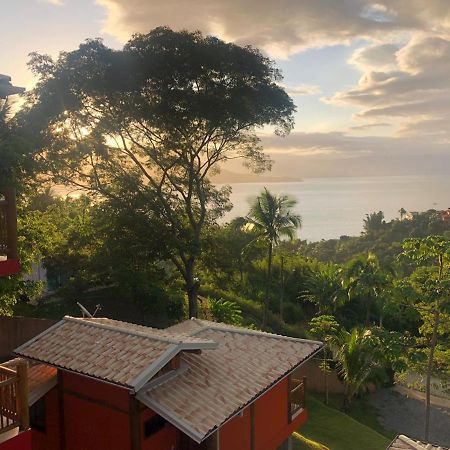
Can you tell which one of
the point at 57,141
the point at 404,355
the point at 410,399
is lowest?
the point at 410,399

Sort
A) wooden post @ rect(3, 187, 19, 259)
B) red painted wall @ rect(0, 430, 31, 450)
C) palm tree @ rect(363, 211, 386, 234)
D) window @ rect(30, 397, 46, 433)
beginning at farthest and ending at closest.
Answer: palm tree @ rect(363, 211, 386, 234), window @ rect(30, 397, 46, 433), wooden post @ rect(3, 187, 19, 259), red painted wall @ rect(0, 430, 31, 450)

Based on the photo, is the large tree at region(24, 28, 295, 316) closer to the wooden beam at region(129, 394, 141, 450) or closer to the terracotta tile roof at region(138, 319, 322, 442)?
the terracotta tile roof at region(138, 319, 322, 442)

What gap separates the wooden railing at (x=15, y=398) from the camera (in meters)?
7.38

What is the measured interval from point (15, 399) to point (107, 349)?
314 cm

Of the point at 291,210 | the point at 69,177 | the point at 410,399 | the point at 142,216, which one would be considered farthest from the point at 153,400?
the point at 410,399

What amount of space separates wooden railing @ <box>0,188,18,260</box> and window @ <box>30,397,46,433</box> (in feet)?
15.9

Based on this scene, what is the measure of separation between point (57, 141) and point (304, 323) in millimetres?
23509

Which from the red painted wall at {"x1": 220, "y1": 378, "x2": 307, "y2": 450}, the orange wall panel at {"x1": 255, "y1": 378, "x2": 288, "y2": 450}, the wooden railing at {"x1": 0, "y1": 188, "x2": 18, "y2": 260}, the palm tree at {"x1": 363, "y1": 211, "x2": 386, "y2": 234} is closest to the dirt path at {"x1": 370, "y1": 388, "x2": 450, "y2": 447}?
the red painted wall at {"x1": 220, "y1": 378, "x2": 307, "y2": 450}

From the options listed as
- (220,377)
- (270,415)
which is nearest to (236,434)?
(270,415)

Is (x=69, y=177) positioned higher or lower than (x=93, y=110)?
lower

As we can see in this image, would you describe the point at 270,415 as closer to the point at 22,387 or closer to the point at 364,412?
the point at 22,387

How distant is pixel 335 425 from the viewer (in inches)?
789

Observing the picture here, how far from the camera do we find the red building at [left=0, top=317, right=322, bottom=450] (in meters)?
9.45

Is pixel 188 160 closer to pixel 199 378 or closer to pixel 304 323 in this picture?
pixel 199 378
